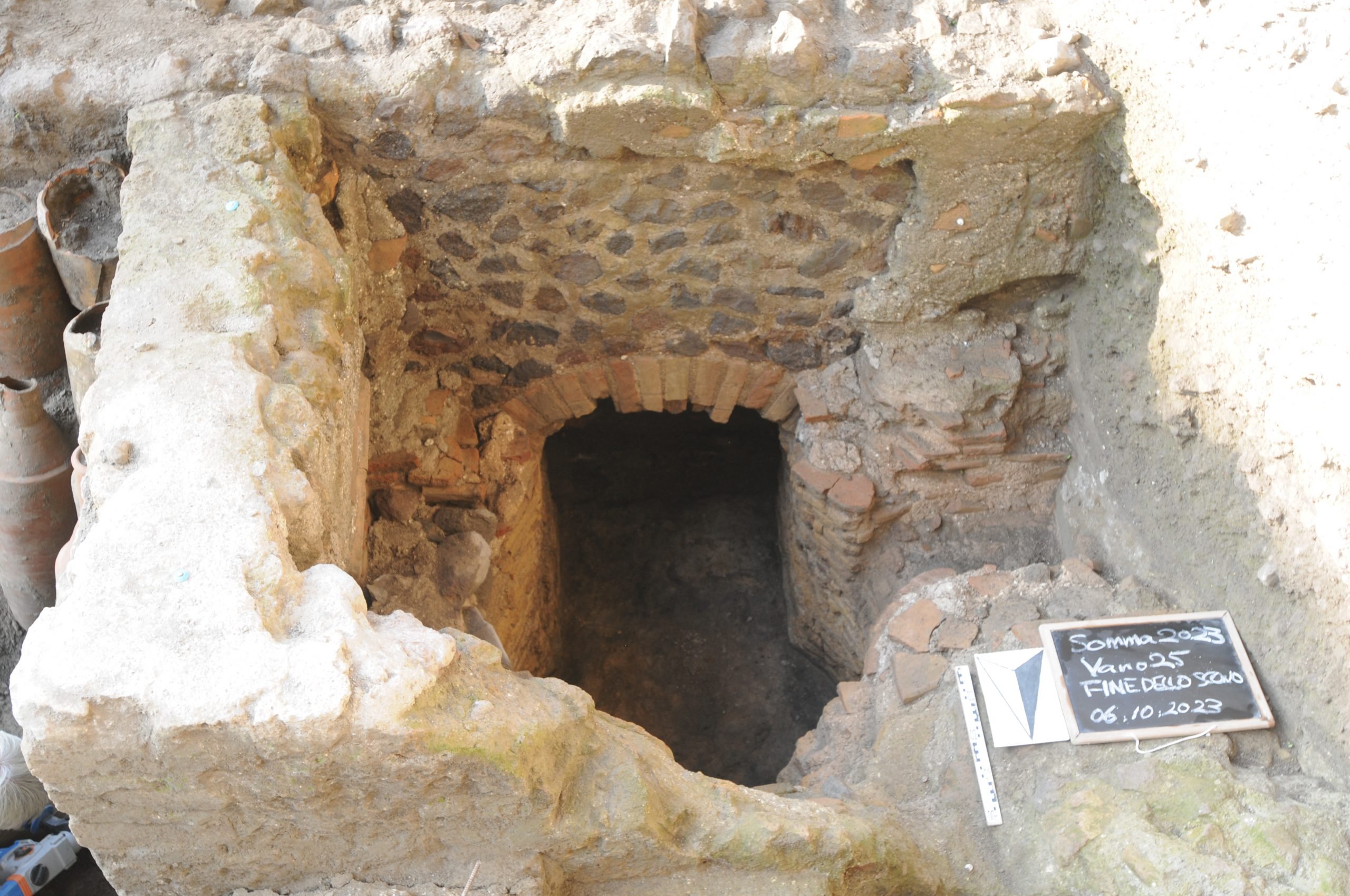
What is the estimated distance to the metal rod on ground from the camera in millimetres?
1729

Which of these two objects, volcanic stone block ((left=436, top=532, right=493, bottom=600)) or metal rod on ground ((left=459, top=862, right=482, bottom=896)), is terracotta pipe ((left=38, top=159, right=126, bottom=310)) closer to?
volcanic stone block ((left=436, top=532, right=493, bottom=600))

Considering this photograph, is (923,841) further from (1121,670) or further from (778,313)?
(778,313)

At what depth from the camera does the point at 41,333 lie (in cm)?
257

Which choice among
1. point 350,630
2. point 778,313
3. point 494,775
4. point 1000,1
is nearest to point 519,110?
point 778,313

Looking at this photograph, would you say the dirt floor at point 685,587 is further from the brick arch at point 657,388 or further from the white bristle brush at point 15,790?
the white bristle brush at point 15,790

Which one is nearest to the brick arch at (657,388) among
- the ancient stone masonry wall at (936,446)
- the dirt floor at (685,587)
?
the ancient stone masonry wall at (936,446)

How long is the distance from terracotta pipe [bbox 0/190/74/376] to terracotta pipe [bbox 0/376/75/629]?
71mm

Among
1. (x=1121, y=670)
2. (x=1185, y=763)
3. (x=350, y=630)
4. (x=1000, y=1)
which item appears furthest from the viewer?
(x=1000, y=1)

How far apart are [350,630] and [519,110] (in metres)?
1.53

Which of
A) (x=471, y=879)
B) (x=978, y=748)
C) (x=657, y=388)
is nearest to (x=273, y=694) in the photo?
(x=471, y=879)

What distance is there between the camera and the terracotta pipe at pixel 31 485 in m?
2.46

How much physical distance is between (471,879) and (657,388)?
203 centimetres

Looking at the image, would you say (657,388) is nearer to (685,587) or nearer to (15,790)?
(685,587)

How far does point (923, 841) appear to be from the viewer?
2.20m
